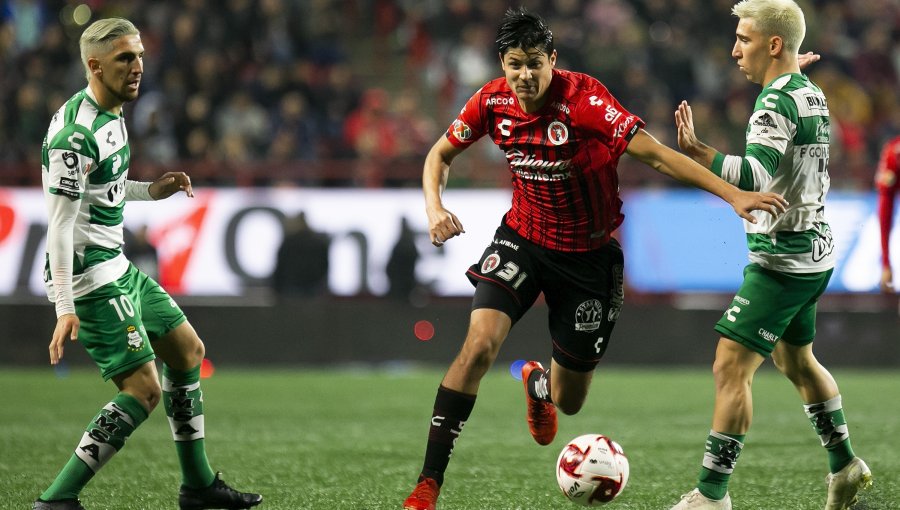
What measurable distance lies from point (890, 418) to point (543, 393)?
13.9 feet

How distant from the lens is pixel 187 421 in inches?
221

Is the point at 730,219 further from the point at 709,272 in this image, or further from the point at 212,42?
the point at 212,42

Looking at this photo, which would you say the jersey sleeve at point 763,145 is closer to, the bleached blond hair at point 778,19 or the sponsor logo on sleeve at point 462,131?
the bleached blond hair at point 778,19

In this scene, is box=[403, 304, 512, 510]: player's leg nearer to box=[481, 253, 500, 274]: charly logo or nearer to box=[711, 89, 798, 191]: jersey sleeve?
box=[481, 253, 500, 274]: charly logo

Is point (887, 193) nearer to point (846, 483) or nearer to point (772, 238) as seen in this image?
point (772, 238)

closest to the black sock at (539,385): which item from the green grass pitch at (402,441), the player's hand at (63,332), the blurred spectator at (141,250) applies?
the green grass pitch at (402,441)

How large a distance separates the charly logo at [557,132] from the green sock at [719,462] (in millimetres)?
1545

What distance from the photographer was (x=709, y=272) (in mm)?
14164

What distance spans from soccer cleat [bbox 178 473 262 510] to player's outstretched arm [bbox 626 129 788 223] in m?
2.41

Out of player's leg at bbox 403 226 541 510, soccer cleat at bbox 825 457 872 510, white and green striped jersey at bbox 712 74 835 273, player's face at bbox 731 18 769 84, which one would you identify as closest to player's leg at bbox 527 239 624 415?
player's leg at bbox 403 226 541 510

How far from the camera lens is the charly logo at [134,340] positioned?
5.22 m

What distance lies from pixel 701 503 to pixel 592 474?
524 mm

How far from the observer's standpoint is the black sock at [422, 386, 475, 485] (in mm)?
5406

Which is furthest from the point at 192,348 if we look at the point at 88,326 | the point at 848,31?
the point at 848,31
